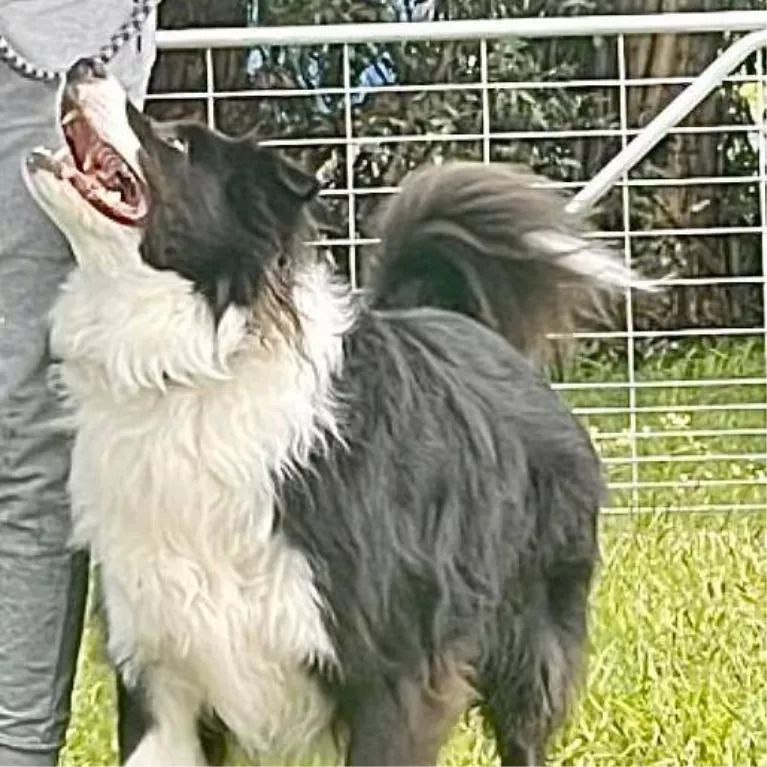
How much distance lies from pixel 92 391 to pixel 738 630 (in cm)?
212

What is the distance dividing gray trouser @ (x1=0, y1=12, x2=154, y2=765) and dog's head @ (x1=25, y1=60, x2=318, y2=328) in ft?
0.71

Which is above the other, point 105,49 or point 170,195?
point 105,49

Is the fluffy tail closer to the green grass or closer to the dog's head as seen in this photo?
the dog's head

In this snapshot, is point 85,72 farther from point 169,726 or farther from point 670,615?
point 670,615

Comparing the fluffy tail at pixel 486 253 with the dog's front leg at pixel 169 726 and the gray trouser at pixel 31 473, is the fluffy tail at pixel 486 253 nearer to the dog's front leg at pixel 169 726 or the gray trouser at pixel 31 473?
the gray trouser at pixel 31 473

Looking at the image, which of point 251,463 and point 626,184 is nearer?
point 251,463

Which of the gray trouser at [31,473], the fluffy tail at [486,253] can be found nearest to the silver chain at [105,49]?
the gray trouser at [31,473]

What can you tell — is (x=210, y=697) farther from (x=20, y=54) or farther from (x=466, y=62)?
(x=466, y=62)

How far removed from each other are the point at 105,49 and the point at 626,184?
280 cm

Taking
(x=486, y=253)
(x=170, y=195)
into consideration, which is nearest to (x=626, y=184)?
(x=486, y=253)

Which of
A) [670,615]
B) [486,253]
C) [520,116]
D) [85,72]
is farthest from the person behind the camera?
[520,116]

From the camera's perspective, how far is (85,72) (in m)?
3.78

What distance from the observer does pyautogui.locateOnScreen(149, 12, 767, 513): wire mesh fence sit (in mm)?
6227

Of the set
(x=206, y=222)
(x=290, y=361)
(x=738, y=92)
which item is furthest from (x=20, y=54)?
(x=738, y=92)
